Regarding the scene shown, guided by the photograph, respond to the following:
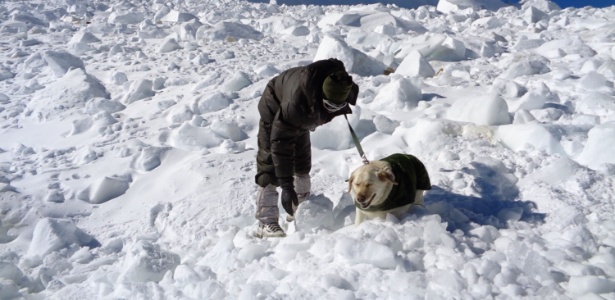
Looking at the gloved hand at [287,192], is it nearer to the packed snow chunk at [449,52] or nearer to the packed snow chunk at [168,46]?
the packed snow chunk at [449,52]

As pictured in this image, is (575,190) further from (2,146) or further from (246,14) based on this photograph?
(246,14)

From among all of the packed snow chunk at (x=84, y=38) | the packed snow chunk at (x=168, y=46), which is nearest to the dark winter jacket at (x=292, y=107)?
the packed snow chunk at (x=168, y=46)

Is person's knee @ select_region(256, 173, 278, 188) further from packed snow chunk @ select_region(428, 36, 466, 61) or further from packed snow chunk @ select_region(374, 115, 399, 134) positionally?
packed snow chunk @ select_region(428, 36, 466, 61)

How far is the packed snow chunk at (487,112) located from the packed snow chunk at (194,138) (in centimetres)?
191

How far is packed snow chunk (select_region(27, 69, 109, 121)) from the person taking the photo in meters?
5.40

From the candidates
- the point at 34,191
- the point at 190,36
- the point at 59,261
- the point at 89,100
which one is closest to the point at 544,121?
the point at 59,261

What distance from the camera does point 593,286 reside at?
187cm

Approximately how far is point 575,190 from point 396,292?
4.74 feet

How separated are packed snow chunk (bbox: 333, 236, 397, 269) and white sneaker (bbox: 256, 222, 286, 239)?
54 cm

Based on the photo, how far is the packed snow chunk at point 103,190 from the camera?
11.7 ft

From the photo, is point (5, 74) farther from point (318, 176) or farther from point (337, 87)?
point (337, 87)

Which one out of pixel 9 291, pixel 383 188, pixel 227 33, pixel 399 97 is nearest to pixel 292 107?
pixel 383 188

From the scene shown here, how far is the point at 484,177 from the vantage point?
304 centimetres

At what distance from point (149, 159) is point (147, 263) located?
1.58m
